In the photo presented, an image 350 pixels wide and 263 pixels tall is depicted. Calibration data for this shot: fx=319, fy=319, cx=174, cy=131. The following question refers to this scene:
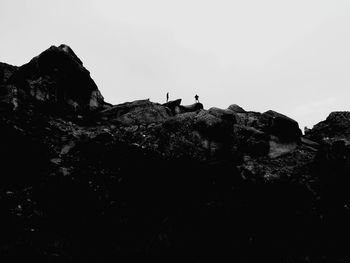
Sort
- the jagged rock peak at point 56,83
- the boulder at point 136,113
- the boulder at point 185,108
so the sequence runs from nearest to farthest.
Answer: the jagged rock peak at point 56,83, the boulder at point 136,113, the boulder at point 185,108

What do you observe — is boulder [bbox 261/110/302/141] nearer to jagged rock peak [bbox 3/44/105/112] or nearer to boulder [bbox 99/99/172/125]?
boulder [bbox 99/99/172/125]

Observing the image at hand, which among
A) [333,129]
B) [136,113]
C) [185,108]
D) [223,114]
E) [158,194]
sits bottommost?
[158,194]

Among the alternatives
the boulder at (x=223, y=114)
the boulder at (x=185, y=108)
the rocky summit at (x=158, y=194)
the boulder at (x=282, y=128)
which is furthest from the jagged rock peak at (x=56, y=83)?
the boulder at (x=282, y=128)

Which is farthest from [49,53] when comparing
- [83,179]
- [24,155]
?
[83,179]

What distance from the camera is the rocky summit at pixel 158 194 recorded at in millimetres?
11172

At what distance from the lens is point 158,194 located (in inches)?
515

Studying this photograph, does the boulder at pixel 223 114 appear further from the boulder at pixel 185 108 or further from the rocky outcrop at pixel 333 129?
the boulder at pixel 185 108

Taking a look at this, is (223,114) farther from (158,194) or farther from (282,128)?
(158,194)

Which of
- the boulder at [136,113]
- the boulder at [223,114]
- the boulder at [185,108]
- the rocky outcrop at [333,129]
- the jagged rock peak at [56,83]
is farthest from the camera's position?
the boulder at [185,108]

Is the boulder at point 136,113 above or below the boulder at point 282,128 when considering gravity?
above

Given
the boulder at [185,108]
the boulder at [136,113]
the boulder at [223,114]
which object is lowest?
the boulder at [223,114]

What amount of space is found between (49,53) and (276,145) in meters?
16.2

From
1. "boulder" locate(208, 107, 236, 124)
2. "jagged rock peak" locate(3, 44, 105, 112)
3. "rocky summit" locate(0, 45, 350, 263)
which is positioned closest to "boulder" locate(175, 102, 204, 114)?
"jagged rock peak" locate(3, 44, 105, 112)

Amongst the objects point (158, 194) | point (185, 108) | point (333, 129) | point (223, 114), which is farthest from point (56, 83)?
point (333, 129)
